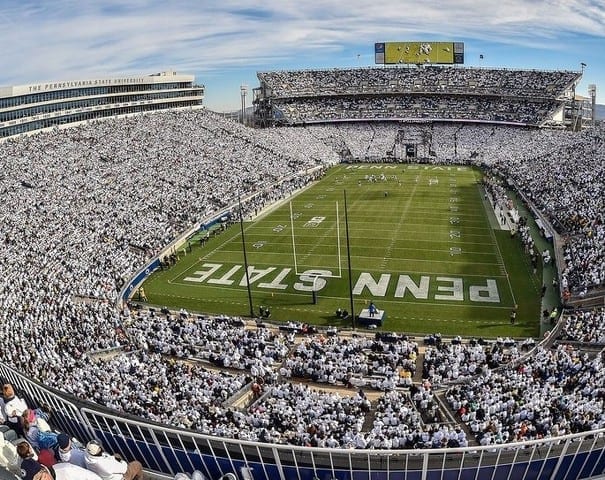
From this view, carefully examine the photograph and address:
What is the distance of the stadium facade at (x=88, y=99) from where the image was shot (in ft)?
166

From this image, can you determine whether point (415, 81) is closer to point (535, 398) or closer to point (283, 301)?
point (283, 301)

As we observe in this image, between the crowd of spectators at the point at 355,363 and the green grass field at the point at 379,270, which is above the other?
the crowd of spectators at the point at 355,363

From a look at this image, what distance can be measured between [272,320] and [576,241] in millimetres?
17597

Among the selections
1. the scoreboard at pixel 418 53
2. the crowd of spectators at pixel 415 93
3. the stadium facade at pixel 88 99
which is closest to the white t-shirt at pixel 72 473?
the stadium facade at pixel 88 99

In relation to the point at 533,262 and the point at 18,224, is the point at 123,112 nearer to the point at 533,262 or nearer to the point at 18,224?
the point at 18,224

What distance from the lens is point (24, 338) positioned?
2059 centimetres

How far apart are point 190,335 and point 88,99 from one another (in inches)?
1822

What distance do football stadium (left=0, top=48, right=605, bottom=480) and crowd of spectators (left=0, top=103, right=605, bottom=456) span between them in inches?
4.1

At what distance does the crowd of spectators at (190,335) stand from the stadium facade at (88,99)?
1895 mm

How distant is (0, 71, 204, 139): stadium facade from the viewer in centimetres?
5063

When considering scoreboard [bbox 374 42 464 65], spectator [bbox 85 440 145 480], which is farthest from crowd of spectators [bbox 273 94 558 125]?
spectator [bbox 85 440 145 480]

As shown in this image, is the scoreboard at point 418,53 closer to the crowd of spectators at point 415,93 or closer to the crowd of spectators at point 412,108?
the crowd of spectators at point 415,93

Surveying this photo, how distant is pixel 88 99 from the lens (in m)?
61.0

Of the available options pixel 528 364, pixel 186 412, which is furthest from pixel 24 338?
pixel 528 364
